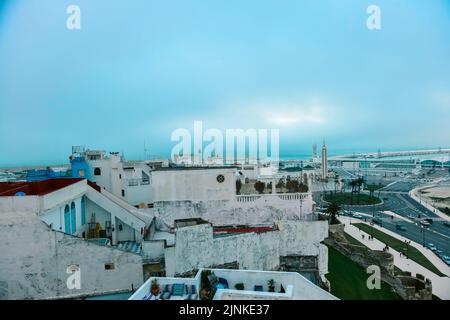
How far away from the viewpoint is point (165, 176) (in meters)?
11.1

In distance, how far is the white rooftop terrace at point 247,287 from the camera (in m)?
5.05

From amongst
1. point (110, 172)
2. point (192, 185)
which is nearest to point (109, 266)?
point (192, 185)

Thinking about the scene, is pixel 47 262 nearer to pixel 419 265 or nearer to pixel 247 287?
pixel 247 287

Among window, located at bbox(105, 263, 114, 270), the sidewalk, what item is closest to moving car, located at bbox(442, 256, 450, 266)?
the sidewalk

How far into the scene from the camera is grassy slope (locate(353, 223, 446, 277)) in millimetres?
16059

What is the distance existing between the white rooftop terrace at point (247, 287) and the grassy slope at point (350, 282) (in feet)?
17.3

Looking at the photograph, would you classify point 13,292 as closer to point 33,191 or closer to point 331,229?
point 33,191

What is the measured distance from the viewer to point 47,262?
7711 millimetres

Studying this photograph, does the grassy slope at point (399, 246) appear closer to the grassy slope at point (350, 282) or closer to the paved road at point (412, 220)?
the paved road at point (412, 220)

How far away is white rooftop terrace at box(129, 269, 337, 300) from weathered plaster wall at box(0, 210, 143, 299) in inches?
102
